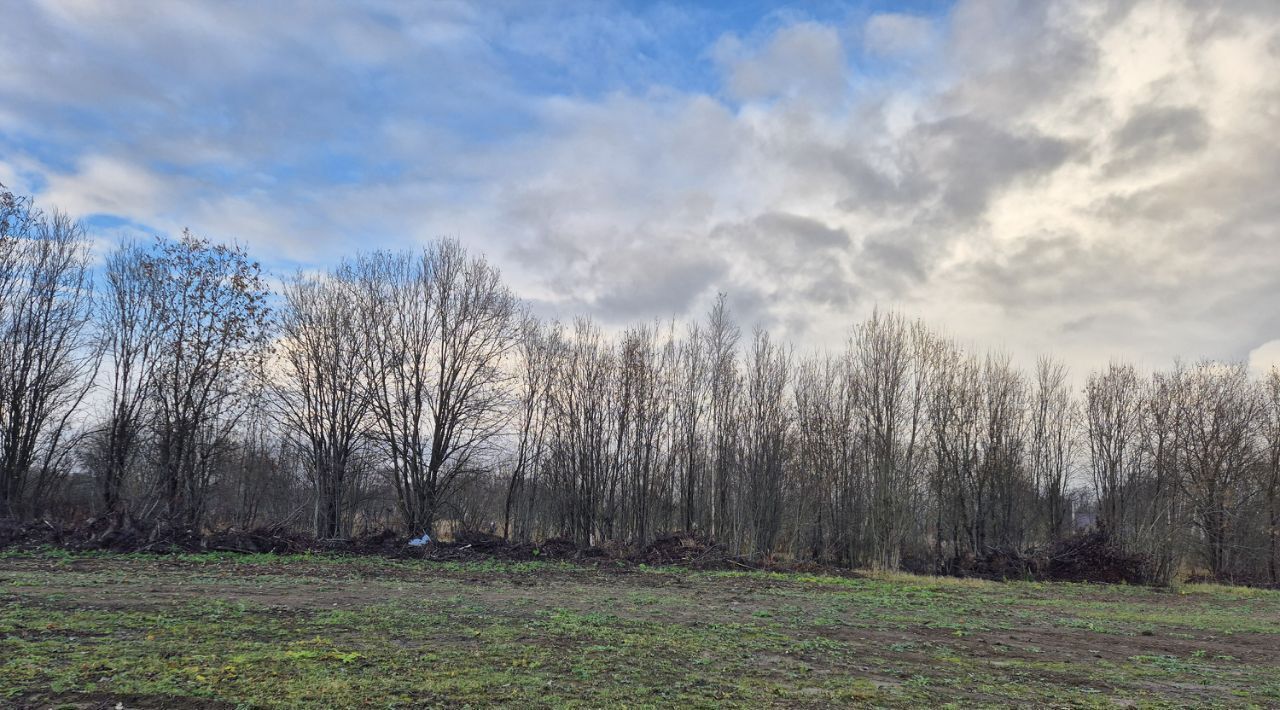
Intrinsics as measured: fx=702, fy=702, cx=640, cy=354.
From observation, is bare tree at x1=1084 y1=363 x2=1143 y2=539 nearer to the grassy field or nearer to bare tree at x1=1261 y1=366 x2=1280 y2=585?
bare tree at x1=1261 y1=366 x2=1280 y2=585

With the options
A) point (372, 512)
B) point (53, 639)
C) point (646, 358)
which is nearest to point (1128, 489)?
point (646, 358)

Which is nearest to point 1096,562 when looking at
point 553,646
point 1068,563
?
point 1068,563

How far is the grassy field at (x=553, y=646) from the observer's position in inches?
226

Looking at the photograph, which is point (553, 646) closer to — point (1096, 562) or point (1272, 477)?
point (1096, 562)

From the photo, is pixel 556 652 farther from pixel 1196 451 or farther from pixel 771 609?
pixel 1196 451

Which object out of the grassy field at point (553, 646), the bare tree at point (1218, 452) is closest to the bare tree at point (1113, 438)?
the bare tree at point (1218, 452)

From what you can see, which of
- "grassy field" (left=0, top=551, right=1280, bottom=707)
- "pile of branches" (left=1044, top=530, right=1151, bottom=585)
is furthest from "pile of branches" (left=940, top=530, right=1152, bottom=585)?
"grassy field" (left=0, top=551, right=1280, bottom=707)

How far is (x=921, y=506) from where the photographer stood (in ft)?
99.1

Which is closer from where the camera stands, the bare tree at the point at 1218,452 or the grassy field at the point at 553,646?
the grassy field at the point at 553,646

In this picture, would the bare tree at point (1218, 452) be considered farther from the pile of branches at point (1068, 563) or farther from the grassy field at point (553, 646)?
the grassy field at point (553, 646)

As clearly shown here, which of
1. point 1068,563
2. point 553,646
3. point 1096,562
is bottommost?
point 1068,563

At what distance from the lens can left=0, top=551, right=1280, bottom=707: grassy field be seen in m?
5.73

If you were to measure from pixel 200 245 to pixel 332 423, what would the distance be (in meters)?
7.87

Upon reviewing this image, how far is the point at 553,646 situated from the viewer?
7836 mm
